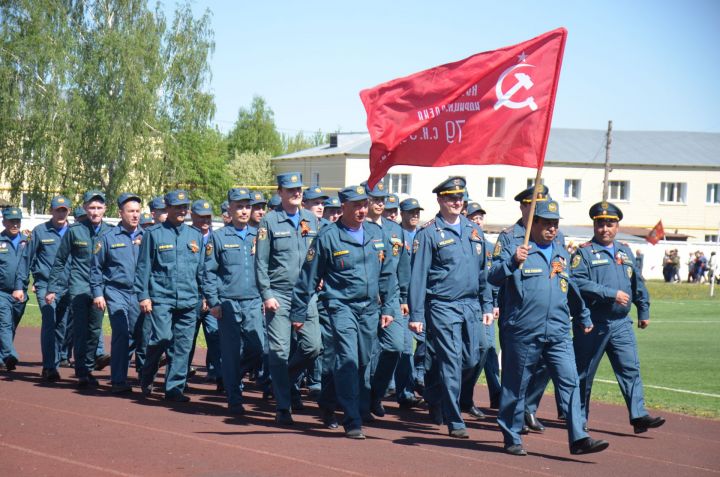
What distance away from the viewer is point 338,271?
9.77 meters

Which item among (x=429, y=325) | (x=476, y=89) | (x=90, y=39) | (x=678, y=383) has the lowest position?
(x=678, y=383)

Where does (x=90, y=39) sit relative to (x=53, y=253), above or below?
above

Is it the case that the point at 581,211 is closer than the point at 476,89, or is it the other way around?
the point at 476,89

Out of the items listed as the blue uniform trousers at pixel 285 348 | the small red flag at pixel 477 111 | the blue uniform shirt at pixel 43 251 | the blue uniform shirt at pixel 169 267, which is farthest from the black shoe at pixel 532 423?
the blue uniform shirt at pixel 43 251

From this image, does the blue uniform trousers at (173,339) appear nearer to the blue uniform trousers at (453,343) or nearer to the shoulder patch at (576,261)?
the blue uniform trousers at (453,343)

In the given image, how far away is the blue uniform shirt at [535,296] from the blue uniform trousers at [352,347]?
1308 mm

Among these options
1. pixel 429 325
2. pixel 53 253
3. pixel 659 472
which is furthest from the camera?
pixel 53 253

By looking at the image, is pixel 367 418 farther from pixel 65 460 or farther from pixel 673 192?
pixel 673 192

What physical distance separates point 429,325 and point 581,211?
67.2 metres

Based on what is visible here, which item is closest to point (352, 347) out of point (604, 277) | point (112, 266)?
point (604, 277)

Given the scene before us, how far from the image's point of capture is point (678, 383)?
15.1m

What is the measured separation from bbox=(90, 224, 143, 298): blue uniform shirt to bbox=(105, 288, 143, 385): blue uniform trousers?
0.10 meters

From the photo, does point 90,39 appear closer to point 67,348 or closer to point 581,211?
point 67,348

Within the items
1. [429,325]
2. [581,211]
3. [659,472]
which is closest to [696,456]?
[659,472]
